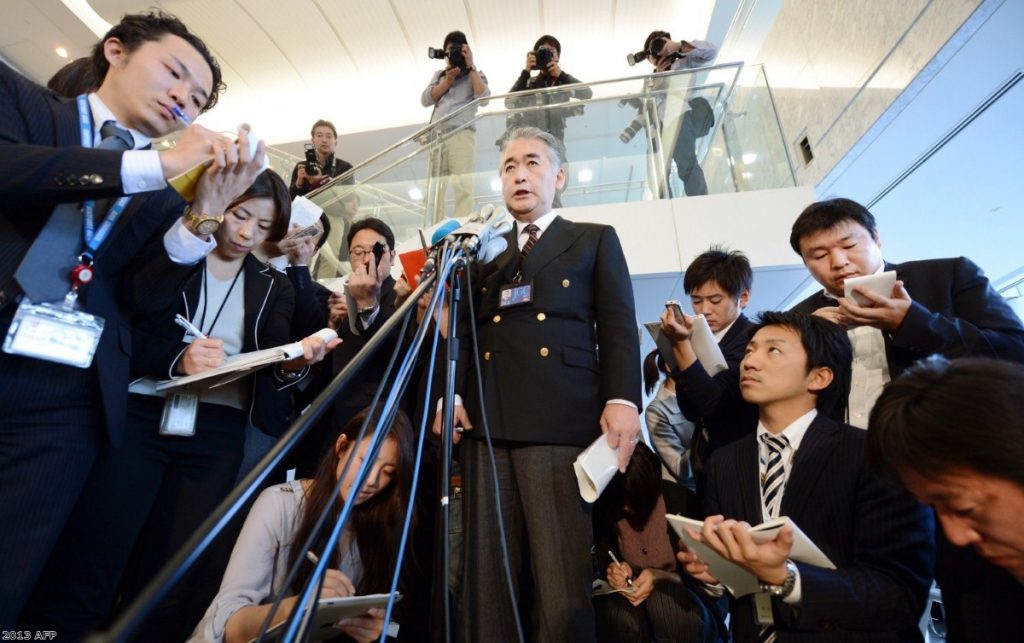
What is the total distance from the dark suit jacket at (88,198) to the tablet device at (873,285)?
145 centimetres

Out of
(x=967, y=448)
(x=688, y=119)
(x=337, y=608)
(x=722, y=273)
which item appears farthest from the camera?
(x=688, y=119)

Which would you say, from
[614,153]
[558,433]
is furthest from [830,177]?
[558,433]

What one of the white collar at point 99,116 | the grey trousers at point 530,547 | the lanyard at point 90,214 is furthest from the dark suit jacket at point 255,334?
the grey trousers at point 530,547

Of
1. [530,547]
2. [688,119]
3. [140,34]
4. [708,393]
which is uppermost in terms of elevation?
[688,119]

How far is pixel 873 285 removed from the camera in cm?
125

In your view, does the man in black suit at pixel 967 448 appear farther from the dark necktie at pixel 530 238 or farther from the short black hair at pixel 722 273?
the short black hair at pixel 722 273

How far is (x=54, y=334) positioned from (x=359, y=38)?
300 inches

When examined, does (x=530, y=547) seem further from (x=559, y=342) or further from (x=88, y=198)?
(x=88, y=198)

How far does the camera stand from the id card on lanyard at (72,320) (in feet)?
3.10

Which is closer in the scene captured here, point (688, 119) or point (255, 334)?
point (255, 334)

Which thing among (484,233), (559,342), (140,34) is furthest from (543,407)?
(140,34)

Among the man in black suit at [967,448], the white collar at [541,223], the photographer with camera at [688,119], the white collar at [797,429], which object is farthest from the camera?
the photographer with camera at [688,119]

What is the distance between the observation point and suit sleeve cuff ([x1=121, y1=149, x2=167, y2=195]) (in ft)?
3.10

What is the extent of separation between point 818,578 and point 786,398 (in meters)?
0.48
